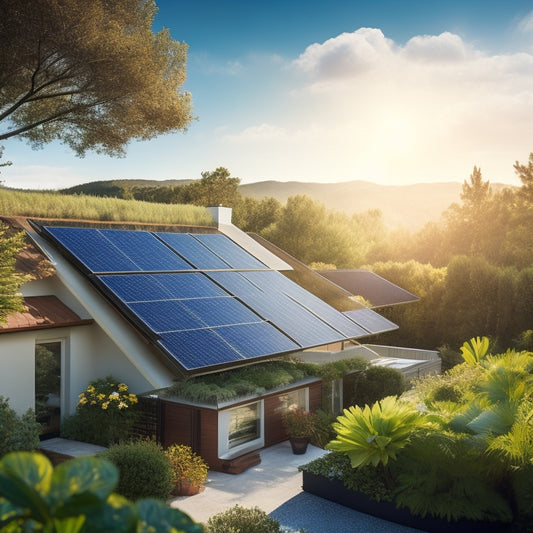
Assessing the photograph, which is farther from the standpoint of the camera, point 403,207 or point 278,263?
point 403,207

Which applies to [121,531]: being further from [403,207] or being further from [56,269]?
[403,207]

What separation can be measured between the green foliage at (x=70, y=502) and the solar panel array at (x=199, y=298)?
12.1 m

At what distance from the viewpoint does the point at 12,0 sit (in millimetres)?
18000

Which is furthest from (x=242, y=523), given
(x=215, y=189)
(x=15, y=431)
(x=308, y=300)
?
(x=215, y=189)

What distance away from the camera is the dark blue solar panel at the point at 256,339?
15.4 meters

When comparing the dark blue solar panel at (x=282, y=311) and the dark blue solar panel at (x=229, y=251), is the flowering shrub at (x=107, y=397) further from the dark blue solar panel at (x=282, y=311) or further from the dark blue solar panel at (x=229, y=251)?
the dark blue solar panel at (x=229, y=251)

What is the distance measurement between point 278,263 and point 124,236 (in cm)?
735

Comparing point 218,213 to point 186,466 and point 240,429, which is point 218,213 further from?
point 186,466

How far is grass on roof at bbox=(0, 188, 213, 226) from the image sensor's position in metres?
18.4

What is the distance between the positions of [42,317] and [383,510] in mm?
9532

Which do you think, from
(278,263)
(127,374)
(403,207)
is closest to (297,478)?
(127,374)

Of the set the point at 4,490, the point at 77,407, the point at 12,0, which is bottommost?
the point at 77,407

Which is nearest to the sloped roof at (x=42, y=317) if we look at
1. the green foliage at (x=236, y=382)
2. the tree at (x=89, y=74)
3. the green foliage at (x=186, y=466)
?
the green foliage at (x=236, y=382)

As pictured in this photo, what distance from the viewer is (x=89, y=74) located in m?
22.0
